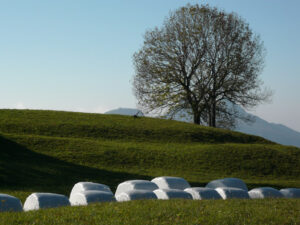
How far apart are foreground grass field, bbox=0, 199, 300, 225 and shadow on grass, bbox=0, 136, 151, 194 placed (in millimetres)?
8568

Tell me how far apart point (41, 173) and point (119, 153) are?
7.31 metres

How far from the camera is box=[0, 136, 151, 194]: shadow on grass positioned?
63.4 ft

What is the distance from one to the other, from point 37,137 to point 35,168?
758 centimetres

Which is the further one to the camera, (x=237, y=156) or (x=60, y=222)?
(x=237, y=156)

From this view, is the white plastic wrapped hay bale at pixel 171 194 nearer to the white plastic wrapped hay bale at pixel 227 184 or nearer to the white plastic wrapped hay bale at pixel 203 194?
the white plastic wrapped hay bale at pixel 203 194

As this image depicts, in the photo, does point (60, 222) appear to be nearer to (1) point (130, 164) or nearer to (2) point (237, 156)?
(1) point (130, 164)

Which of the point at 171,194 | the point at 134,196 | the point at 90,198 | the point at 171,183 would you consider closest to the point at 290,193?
the point at 171,183

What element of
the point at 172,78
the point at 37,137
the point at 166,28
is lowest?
the point at 37,137

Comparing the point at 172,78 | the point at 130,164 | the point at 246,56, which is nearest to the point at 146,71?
the point at 172,78

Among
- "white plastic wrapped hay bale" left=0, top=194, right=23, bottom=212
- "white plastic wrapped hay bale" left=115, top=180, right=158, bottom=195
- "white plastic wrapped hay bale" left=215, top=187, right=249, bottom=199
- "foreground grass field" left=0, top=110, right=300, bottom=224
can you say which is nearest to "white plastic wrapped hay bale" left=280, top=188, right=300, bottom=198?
"white plastic wrapped hay bale" left=215, top=187, right=249, bottom=199

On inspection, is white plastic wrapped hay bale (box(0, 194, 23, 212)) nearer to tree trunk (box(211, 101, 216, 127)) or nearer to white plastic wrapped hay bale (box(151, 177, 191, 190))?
white plastic wrapped hay bale (box(151, 177, 191, 190))

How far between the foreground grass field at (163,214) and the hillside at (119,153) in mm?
6823

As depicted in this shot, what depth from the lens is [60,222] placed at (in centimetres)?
833

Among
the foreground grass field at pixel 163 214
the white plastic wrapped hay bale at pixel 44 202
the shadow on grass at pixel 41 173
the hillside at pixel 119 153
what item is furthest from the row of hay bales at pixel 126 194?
the shadow on grass at pixel 41 173
